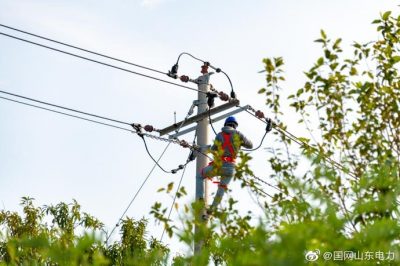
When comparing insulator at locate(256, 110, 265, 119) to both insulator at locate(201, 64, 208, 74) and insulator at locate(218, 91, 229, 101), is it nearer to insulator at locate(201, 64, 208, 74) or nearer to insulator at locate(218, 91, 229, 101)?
insulator at locate(218, 91, 229, 101)

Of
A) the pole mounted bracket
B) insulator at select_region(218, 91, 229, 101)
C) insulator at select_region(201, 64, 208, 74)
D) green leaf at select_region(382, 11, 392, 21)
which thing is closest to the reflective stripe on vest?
the pole mounted bracket

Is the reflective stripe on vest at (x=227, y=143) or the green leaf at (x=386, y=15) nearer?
the green leaf at (x=386, y=15)

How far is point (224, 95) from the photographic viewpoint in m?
12.0

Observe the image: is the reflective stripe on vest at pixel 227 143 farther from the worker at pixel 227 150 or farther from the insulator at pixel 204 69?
the insulator at pixel 204 69

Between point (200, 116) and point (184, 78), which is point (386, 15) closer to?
point (200, 116)

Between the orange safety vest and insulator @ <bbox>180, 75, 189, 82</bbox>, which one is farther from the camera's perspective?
insulator @ <bbox>180, 75, 189, 82</bbox>

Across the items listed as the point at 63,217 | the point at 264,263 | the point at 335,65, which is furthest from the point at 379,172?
the point at 63,217

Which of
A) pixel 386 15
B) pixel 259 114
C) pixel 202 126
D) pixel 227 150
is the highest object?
pixel 259 114

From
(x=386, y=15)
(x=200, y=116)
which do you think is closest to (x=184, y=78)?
(x=200, y=116)

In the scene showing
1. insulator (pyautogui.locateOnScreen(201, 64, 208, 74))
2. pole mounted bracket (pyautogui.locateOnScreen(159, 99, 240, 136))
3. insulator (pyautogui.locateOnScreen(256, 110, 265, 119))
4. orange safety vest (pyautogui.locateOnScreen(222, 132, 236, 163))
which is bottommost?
orange safety vest (pyautogui.locateOnScreen(222, 132, 236, 163))

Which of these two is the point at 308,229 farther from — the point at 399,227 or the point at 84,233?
the point at 84,233

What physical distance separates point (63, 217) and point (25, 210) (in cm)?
115

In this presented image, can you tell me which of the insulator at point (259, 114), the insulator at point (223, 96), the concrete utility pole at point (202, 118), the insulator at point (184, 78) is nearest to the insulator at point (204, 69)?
the concrete utility pole at point (202, 118)

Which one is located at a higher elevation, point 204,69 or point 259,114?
point 204,69
